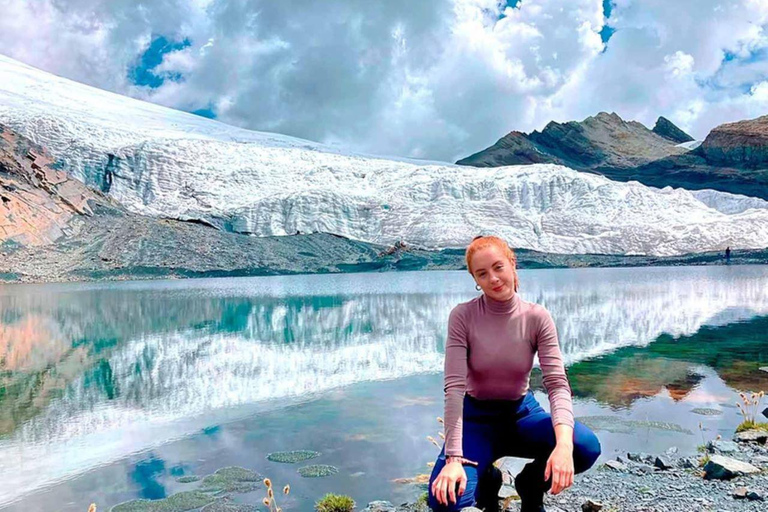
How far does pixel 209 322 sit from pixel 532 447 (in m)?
23.2

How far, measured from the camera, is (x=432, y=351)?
17391 mm

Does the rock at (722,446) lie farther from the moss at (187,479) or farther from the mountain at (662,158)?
the mountain at (662,158)

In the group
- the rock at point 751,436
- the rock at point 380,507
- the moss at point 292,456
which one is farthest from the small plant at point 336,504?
the rock at point 751,436

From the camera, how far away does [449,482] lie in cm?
356

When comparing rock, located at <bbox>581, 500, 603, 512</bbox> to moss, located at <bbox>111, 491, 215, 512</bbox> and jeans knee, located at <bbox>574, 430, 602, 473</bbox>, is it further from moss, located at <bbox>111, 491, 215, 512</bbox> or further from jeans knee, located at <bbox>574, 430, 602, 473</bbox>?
moss, located at <bbox>111, 491, 215, 512</bbox>

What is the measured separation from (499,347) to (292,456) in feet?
16.7

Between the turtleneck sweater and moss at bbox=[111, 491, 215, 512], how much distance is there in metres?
3.91

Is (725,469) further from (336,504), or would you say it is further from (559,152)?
(559,152)

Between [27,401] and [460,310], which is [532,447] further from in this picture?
[27,401]

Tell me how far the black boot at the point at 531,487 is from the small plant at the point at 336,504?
2512mm

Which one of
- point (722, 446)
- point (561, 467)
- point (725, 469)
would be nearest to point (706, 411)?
point (722, 446)

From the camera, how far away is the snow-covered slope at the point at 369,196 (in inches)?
3969

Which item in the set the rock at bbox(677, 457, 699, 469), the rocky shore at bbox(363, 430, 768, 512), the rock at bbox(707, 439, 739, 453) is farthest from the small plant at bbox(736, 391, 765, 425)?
the rock at bbox(677, 457, 699, 469)

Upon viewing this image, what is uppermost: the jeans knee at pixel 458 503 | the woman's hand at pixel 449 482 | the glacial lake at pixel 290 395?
the woman's hand at pixel 449 482
